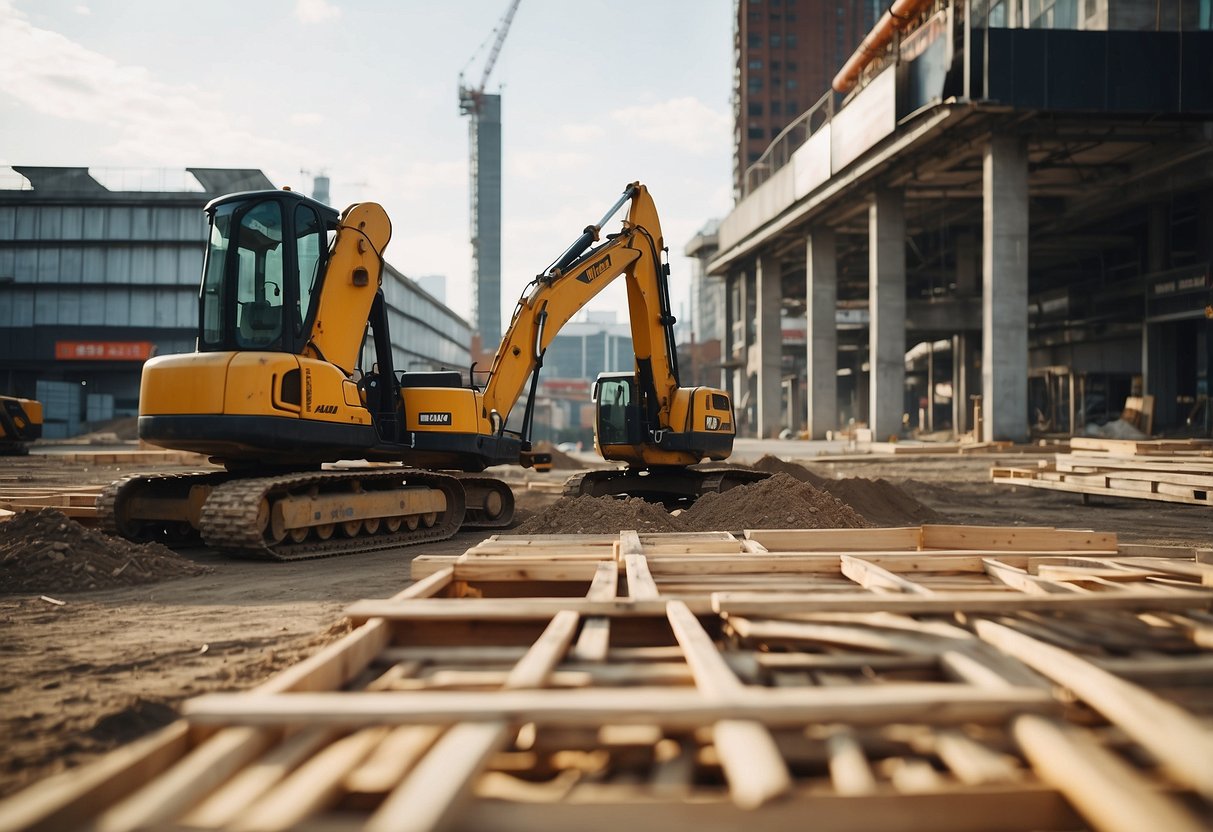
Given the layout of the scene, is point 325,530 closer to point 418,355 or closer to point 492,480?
point 492,480

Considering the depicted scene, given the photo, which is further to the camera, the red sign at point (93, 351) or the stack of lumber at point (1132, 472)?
the red sign at point (93, 351)

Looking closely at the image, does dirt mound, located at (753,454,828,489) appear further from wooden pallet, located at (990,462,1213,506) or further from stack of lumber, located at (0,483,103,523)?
stack of lumber, located at (0,483,103,523)

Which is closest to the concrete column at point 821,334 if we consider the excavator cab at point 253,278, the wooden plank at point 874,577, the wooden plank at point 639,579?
the excavator cab at point 253,278

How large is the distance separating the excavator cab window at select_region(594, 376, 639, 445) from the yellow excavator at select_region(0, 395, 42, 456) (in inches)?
932

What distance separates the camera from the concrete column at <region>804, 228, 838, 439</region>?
37.6m

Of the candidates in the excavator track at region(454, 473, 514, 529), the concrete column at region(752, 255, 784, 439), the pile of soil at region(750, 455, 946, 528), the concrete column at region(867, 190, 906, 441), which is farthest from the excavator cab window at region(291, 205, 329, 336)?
the concrete column at region(752, 255, 784, 439)

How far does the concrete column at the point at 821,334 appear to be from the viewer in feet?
123

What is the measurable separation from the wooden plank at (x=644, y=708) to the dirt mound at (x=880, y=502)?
1120 centimetres

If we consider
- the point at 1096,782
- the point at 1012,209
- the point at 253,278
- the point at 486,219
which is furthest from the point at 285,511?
the point at 486,219

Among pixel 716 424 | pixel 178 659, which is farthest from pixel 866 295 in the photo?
pixel 178 659

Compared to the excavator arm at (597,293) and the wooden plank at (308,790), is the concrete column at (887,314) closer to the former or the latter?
the excavator arm at (597,293)

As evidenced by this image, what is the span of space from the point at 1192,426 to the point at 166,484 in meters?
30.9

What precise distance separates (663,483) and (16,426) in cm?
2473

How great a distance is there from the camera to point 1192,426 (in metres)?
28.7
